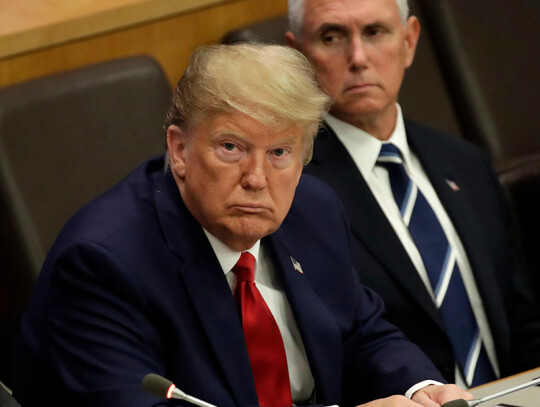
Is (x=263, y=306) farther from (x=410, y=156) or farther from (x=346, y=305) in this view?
(x=410, y=156)

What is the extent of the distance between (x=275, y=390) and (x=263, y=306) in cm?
12

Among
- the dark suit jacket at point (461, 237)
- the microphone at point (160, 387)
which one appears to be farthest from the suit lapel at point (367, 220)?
the microphone at point (160, 387)

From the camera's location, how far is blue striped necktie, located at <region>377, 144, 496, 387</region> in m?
1.79

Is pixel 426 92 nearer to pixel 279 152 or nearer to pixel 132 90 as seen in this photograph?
pixel 132 90

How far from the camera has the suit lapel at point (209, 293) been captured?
1.34 metres

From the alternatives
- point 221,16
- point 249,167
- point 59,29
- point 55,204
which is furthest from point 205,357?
point 221,16

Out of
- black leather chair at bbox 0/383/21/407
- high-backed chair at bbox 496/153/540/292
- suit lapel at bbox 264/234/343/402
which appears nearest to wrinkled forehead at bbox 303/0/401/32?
high-backed chair at bbox 496/153/540/292

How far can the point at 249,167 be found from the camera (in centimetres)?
133

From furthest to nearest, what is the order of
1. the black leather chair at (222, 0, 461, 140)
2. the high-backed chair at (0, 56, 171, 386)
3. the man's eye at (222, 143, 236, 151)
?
the black leather chair at (222, 0, 461, 140) < the high-backed chair at (0, 56, 171, 386) < the man's eye at (222, 143, 236, 151)

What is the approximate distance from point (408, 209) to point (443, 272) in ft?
0.43

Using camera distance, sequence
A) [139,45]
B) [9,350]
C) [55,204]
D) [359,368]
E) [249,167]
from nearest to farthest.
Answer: [249,167] < [359,368] < [55,204] < [9,350] < [139,45]

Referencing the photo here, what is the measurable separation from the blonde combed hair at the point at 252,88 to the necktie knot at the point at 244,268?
20 centimetres

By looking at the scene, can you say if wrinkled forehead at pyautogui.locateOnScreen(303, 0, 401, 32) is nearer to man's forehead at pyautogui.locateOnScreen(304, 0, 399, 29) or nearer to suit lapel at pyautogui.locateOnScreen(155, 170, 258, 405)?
man's forehead at pyautogui.locateOnScreen(304, 0, 399, 29)

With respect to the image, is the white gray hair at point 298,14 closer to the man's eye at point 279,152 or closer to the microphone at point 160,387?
the man's eye at point 279,152
